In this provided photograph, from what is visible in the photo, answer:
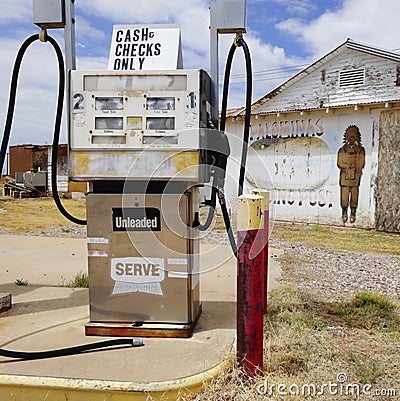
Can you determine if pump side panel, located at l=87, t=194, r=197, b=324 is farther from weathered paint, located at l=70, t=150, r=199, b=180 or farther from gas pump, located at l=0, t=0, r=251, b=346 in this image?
weathered paint, located at l=70, t=150, r=199, b=180

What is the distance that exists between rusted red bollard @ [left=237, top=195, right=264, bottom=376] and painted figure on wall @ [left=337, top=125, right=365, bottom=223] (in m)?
9.15

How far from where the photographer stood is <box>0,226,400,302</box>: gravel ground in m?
5.18

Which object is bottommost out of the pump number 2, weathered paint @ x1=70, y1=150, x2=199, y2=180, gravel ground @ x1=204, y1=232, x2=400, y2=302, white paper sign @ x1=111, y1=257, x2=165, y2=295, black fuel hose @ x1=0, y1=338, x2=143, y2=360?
gravel ground @ x1=204, y1=232, x2=400, y2=302

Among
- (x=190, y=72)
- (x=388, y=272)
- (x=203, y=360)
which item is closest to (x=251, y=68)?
(x=190, y=72)

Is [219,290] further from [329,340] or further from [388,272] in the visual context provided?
[388,272]

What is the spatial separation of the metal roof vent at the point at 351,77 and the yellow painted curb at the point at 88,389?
1071 cm

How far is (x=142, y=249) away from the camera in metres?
2.89

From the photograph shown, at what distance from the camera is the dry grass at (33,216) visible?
10.7 m

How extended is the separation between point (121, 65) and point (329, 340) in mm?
2302

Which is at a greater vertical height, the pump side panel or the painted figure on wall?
the painted figure on wall

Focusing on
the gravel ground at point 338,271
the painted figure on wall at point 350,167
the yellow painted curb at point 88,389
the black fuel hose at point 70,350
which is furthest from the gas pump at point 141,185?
the painted figure on wall at point 350,167

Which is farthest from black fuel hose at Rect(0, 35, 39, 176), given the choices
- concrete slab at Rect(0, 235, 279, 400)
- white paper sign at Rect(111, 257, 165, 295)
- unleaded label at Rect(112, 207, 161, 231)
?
concrete slab at Rect(0, 235, 279, 400)

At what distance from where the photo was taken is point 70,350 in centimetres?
267

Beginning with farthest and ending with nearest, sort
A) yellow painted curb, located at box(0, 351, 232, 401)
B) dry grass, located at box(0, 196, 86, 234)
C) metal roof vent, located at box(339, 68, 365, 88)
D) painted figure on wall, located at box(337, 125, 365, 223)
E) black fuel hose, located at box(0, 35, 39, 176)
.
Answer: metal roof vent, located at box(339, 68, 365, 88) < painted figure on wall, located at box(337, 125, 365, 223) < dry grass, located at box(0, 196, 86, 234) < black fuel hose, located at box(0, 35, 39, 176) < yellow painted curb, located at box(0, 351, 232, 401)
